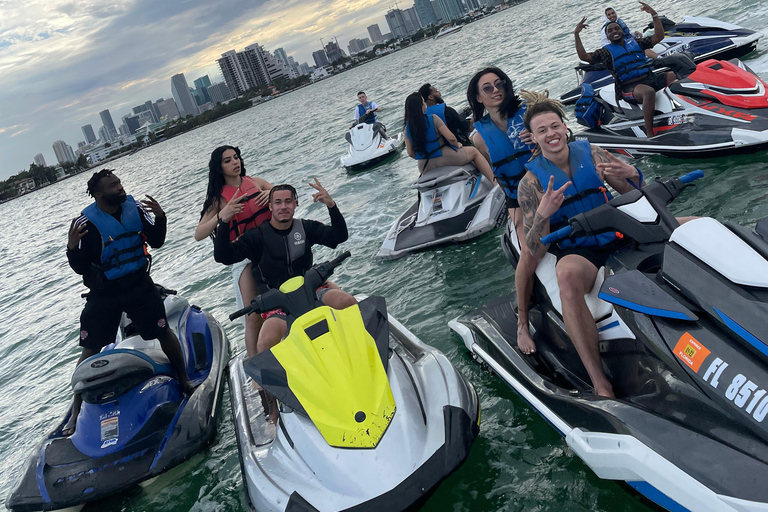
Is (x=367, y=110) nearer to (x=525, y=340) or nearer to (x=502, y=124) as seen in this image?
(x=502, y=124)

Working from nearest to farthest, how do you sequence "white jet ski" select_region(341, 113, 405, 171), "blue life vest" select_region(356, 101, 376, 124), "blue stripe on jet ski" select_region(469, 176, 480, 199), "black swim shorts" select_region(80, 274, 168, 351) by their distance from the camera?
1. "black swim shorts" select_region(80, 274, 168, 351)
2. "blue stripe on jet ski" select_region(469, 176, 480, 199)
3. "white jet ski" select_region(341, 113, 405, 171)
4. "blue life vest" select_region(356, 101, 376, 124)

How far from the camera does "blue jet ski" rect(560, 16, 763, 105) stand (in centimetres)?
924

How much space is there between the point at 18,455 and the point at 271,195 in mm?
4146

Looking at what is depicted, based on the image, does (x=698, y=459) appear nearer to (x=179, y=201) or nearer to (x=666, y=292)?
(x=666, y=292)

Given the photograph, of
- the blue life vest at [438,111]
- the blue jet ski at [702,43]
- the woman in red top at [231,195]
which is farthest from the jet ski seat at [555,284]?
the blue jet ski at [702,43]

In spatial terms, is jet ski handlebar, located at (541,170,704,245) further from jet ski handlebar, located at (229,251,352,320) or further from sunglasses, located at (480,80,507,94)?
→ sunglasses, located at (480,80,507,94)

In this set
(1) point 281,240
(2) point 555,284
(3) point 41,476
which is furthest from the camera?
(1) point 281,240

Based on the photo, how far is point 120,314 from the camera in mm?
5062

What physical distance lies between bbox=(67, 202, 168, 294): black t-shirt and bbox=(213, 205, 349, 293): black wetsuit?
0.83m

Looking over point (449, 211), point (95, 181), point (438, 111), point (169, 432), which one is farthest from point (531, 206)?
point (438, 111)

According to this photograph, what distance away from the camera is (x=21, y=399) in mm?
7777

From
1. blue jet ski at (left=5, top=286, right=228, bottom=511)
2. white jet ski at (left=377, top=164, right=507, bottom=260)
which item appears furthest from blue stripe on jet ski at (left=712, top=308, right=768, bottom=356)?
white jet ski at (left=377, top=164, right=507, bottom=260)

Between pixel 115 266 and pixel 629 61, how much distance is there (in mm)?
6479

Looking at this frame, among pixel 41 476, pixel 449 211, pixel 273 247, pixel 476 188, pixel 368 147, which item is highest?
pixel 368 147
